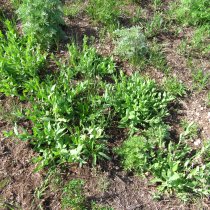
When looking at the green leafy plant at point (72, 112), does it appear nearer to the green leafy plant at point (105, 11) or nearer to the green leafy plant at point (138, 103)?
the green leafy plant at point (138, 103)

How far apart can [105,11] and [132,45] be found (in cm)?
97

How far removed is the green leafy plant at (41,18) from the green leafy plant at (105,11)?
71 cm

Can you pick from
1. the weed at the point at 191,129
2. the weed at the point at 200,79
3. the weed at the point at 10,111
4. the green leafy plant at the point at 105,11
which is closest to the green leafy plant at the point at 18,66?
the weed at the point at 10,111

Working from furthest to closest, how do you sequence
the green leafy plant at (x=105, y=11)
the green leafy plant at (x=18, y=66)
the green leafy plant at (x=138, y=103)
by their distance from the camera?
the green leafy plant at (x=105, y=11)
the green leafy plant at (x=18, y=66)
the green leafy plant at (x=138, y=103)

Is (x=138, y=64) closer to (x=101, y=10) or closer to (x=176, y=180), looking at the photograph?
(x=101, y=10)

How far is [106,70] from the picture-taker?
3918 millimetres

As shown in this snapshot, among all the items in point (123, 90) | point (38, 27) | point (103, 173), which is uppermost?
point (38, 27)

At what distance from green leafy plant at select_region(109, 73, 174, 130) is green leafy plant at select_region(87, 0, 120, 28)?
132cm

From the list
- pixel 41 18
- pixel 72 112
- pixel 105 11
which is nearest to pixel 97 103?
pixel 72 112

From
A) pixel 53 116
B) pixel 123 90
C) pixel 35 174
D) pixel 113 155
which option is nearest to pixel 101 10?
pixel 123 90

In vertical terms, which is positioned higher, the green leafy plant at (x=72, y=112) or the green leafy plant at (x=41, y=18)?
the green leafy plant at (x=41, y=18)

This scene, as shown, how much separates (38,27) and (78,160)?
6.71 ft

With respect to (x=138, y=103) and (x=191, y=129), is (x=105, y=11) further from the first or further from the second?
(x=191, y=129)

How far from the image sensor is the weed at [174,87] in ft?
12.4
